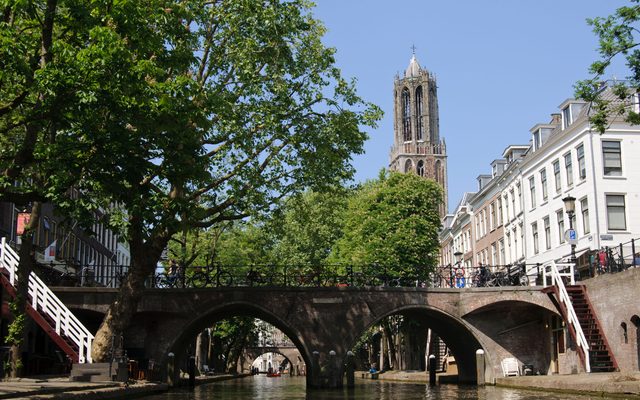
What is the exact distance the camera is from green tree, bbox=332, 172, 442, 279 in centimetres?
5019

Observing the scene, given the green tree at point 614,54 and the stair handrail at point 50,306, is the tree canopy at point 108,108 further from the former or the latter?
the green tree at point 614,54

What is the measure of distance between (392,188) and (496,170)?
822 cm

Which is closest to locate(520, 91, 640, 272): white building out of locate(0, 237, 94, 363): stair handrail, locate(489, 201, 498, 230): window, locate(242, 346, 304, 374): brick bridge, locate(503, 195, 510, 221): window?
locate(503, 195, 510, 221): window

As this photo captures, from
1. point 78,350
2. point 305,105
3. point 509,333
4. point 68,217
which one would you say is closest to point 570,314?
point 509,333

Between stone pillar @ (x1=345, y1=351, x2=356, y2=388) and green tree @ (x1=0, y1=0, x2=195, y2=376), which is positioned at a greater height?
green tree @ (x1=0, y1=0, x2=195, y2=376)

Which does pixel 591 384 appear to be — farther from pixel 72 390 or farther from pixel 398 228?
pixel 398 228

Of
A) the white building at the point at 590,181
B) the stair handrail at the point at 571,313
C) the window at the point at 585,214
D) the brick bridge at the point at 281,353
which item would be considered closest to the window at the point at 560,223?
the white building at the point at 590,181

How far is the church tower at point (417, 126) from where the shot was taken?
425ft

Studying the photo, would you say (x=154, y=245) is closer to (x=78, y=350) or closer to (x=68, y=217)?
(x=78, y=350)

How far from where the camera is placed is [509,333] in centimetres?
3394

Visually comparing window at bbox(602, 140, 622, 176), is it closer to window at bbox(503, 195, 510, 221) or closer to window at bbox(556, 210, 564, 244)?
window at bbox(556, 210, 564, 244)

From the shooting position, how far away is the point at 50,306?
25.8 metres

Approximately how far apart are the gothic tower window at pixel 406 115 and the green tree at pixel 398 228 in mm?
78891

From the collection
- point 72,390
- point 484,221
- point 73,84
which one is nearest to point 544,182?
point 484,221
